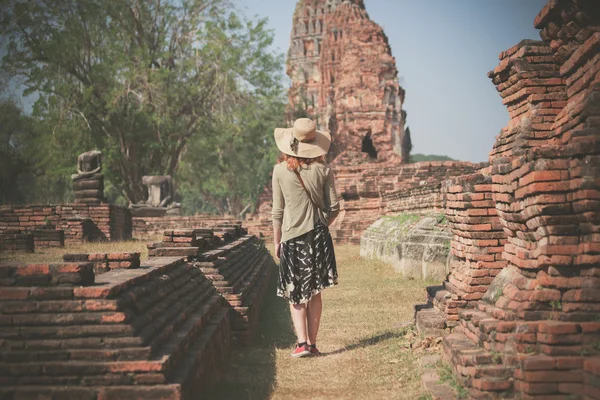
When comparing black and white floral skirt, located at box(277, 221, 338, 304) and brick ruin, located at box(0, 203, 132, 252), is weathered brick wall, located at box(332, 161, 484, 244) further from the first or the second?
black and white floral skirt, located at box(277, 221, 338, 304)

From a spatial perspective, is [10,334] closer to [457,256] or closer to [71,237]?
[457,256]

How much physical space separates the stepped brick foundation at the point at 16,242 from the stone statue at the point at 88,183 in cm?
516

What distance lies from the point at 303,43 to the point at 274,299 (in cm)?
4447

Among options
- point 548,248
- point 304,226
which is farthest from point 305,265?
point 548,248

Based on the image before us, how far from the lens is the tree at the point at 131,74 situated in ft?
66.8

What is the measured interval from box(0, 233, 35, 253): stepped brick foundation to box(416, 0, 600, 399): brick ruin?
727 cm

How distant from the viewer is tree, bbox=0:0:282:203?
20375mm

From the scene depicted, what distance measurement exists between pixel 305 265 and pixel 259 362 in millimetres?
793

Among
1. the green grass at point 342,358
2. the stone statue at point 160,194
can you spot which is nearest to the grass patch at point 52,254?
the green grass at point 342,358

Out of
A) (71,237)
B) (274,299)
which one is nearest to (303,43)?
(71,237)

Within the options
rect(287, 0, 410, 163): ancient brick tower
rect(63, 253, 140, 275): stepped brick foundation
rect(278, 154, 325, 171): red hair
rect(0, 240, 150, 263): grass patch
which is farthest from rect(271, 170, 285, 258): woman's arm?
rect(287, 0, 410, 163): ancient brick tower

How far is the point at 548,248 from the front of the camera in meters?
3.13

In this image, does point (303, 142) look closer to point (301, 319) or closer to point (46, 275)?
point (301, 319)

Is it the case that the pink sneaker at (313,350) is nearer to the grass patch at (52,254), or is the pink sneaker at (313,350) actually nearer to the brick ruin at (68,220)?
the grass patch at (52,254)
